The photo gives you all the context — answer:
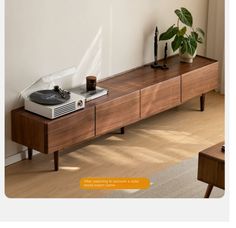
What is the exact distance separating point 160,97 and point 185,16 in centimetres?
51

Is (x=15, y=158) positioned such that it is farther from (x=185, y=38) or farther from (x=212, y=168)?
(x=185, y=38)

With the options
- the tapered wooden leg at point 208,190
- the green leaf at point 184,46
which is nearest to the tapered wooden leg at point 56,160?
the tapered wooden leg at point 208,190

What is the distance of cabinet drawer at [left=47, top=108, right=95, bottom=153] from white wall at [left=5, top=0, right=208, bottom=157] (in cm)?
21

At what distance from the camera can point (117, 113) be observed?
15.1ft

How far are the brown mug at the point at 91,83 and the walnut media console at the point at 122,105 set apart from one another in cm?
8

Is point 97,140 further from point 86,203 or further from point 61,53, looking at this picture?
point 86,203

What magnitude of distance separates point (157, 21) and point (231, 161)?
2.23 m

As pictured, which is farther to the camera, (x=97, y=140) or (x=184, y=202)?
(x=97, y=140)

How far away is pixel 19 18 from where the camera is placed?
4062 millimetres

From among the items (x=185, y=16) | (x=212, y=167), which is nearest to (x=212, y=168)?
(x=212, y=167)

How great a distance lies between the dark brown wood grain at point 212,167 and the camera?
140 inches

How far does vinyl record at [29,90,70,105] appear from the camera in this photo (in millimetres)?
4238

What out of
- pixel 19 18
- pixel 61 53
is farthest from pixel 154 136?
pixel 19 18

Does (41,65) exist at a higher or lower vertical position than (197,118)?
higher
